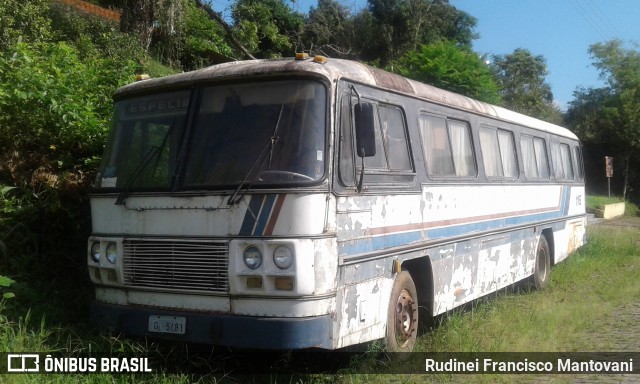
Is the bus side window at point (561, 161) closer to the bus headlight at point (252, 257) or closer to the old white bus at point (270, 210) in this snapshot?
the old white bus at point (270, 210)

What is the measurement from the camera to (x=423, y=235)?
23.5ft

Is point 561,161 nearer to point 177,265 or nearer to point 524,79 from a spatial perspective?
point 177,265

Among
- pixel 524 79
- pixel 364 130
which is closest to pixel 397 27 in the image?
pixel 524 79

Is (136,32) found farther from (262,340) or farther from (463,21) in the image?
(463,21)

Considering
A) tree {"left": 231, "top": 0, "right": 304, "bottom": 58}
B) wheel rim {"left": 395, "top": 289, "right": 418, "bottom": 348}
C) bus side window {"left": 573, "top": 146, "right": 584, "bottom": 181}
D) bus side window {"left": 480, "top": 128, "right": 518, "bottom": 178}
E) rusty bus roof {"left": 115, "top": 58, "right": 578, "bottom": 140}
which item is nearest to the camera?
rusty bus roof {"left": 115, "top": 58, "right": 578, "bottom": 140}

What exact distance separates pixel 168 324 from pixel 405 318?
95.0 inches

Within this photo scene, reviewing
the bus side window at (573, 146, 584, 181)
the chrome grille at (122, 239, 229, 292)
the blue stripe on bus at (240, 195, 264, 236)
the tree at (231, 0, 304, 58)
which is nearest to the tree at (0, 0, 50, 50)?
the tree at (231, 0, 304, 58)

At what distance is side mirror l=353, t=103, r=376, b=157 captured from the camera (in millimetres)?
5844

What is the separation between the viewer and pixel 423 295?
7.34 m

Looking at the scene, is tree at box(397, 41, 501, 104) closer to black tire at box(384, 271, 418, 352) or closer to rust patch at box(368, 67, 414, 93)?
rust patch at box(368, 67, 414, 93)

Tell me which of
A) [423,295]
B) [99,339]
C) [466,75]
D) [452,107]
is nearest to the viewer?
[99,339]

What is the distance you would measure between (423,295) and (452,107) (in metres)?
2.38

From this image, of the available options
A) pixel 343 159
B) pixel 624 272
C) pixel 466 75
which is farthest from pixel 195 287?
pixel 466 75

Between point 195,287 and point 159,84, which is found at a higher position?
point 159,84
